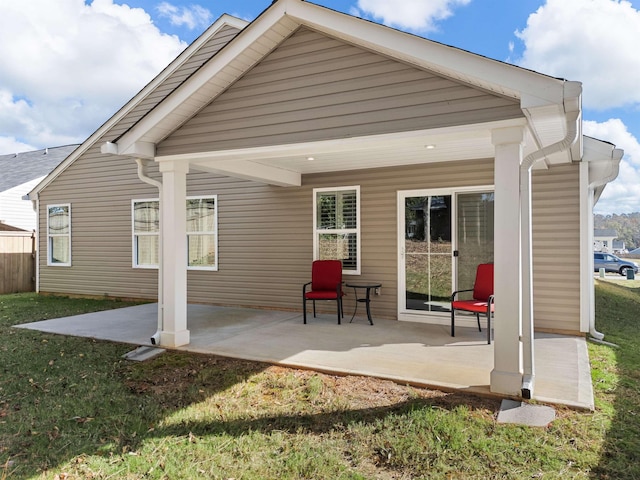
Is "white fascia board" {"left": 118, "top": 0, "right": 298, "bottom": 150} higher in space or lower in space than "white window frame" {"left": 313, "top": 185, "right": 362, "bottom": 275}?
higher

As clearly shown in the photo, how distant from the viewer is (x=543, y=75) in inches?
115

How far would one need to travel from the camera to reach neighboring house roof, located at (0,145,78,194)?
16953 mm

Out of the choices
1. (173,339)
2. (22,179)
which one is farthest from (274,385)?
(22,179)

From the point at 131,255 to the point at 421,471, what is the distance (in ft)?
26.9

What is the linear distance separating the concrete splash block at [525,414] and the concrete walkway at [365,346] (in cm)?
16

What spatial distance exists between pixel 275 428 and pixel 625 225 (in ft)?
265

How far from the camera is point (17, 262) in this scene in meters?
10.8

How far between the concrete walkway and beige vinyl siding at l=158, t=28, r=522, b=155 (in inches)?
87.5

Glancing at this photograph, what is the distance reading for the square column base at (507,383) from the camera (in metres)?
3.26

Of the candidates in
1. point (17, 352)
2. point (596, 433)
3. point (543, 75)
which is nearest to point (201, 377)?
point (17, 352)

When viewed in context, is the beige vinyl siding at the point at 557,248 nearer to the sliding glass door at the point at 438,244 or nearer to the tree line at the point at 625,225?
the sliding glass door at the point at 438,244

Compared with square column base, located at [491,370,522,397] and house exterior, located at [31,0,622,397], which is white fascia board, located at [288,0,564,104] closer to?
house exterior, located at [31,0,622,397]

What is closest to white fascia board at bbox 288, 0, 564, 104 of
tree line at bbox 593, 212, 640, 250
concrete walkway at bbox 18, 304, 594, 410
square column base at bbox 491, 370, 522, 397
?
square column base at bbox 491, 370, 522, 397

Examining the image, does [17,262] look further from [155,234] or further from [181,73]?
[181,73]
